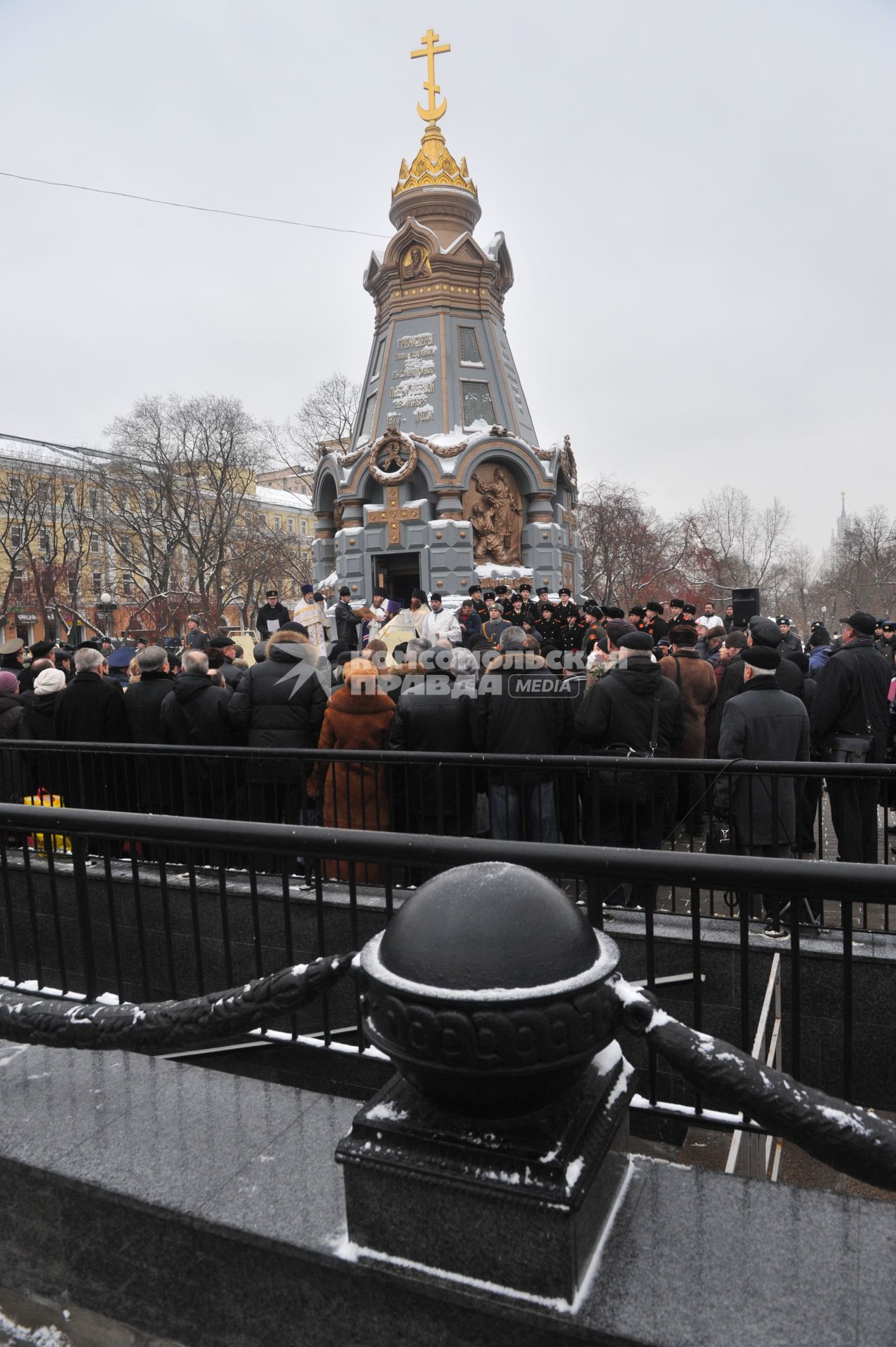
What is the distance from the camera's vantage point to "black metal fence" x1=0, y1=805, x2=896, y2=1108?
2486 millimetres

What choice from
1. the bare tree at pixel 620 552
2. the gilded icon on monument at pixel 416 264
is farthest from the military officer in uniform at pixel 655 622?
the bare tree at pixel 620 552

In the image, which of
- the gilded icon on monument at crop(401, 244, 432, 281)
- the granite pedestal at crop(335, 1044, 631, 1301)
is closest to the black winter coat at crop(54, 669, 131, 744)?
the granite pedestal at crop(335, 1044, 631, 1301)

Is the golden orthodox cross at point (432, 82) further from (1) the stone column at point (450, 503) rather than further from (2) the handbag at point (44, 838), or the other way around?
(2) the handbag at point (44, 838)

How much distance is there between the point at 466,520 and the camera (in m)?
26.8

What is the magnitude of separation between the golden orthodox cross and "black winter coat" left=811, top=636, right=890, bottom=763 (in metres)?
27.3

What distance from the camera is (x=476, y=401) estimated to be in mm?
28266

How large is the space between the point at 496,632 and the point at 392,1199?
458 inches

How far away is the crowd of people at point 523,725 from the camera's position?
5625 millimetres

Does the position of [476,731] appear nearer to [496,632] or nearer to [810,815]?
[810,815]

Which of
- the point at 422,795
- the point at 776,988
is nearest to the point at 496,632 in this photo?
the point at 422,795

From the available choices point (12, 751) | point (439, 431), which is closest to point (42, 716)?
point (12, 751)

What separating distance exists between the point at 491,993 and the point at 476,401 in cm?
2800

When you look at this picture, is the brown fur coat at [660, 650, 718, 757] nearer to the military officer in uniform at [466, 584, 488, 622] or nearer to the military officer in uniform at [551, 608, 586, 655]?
the military officer in uniform at [551, 608, 586, 655]

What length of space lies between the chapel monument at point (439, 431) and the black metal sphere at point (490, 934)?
80.7 ft
